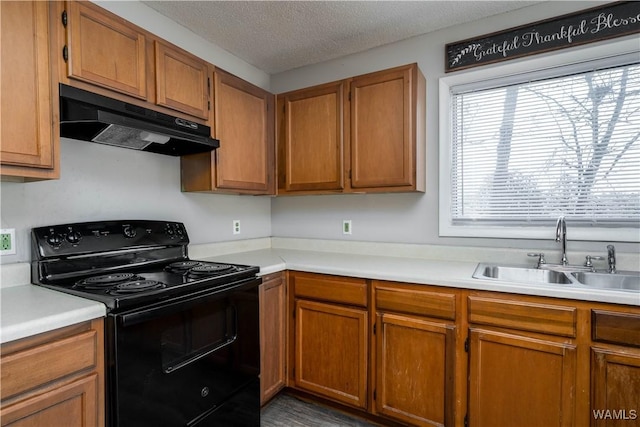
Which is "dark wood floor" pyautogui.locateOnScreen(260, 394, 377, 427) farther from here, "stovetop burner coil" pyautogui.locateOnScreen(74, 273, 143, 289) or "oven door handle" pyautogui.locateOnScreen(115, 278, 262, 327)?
"stovetop burner coil" pyautogui.locateOnScreen(74, 273, 143, 289)

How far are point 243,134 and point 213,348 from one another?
4.61ft

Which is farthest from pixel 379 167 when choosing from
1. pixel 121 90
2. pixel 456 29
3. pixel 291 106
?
pixel 121 90

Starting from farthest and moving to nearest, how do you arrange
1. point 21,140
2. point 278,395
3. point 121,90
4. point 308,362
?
point 278,395 → point 308,362 → point 121,90 → point 21,140

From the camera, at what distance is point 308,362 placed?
2.07m

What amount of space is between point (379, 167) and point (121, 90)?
149 centimetres

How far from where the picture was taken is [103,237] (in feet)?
5.47

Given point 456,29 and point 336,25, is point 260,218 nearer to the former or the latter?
point 336,25

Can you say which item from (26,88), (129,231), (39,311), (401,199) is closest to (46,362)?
(39,311)

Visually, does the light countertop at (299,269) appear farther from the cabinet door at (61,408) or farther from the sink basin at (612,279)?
the sink basin at (612,279)

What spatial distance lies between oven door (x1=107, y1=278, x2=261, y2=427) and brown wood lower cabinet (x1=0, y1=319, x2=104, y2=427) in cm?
5

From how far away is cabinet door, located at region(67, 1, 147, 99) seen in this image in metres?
1.39

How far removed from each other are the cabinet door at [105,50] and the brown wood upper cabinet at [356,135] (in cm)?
108

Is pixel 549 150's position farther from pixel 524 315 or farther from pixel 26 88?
pixel 26 88

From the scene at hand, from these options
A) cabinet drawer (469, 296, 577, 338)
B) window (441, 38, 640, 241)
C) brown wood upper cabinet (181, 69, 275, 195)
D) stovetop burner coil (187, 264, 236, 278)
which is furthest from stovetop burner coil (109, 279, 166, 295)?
window (441, 38, 640, 241)
